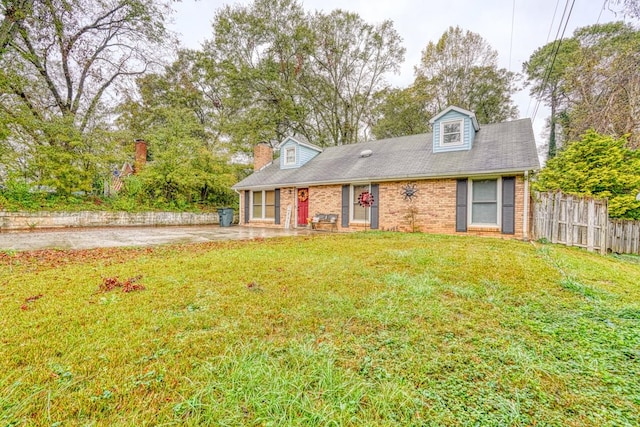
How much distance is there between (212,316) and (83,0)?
48.2ft

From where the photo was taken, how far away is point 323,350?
6.38 ft

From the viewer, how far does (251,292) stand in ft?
10.6

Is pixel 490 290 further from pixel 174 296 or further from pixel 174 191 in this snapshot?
pixel 174 191

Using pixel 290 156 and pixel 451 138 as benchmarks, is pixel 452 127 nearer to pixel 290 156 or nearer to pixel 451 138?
pixel 451 138

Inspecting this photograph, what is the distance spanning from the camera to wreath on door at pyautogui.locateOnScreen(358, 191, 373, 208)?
35.8 feet

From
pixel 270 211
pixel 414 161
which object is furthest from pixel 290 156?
pixel 414 161

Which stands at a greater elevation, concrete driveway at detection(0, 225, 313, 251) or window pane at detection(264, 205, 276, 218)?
window pane at detection(264, 205, 276, 218)

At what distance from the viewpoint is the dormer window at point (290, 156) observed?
585 inches

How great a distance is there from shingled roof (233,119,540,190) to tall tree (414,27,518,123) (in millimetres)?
10272

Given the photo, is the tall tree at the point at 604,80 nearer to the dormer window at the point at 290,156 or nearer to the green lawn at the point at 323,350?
the green lawn at the point at 323,350

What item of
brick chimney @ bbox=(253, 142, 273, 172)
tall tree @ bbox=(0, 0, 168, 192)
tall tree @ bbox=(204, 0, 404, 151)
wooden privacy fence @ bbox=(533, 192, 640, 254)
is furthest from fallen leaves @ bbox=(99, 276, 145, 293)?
tall tree @ bbox=(204, 0, 404, 151)

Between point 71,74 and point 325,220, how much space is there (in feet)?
49.4

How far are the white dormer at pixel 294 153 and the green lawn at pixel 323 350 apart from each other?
1150 cm

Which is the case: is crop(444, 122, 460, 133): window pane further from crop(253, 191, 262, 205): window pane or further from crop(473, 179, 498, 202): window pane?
crop(253, 191, 262, 205): window pane
